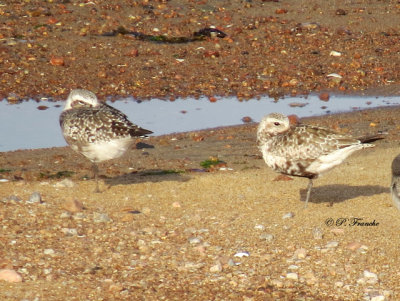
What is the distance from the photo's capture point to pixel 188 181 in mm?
11320

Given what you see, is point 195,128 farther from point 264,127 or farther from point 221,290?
point 221,290

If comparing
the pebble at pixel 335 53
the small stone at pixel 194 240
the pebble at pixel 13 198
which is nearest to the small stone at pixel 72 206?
the pebble at pixel 13 198

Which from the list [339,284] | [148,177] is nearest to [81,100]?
[148,177]

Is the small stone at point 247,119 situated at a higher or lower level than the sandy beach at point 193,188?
lower

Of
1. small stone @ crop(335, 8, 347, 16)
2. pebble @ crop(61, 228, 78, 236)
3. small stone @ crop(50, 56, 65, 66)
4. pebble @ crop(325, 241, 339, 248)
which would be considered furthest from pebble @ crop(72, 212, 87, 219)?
small stone @ crop(335, 8, 347, 16)

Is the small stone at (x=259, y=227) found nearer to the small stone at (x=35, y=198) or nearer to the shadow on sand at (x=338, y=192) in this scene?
the shadow on sand at (x=338, y=192)

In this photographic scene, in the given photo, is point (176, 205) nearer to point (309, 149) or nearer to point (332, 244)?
point (309, 149)

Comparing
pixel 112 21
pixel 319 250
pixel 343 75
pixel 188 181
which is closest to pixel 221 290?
pixel 319 250

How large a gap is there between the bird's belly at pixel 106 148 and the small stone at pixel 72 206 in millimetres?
1122

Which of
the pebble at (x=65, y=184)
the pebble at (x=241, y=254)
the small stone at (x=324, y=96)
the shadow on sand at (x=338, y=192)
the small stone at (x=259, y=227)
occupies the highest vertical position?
the pebble at (x=241, y=254)

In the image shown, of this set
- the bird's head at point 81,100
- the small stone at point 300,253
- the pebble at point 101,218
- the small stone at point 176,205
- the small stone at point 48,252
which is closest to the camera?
the small stone at point 48,252

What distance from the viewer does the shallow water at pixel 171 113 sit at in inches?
591

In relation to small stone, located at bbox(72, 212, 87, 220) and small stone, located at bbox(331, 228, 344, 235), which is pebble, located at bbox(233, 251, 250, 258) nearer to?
small stone, located at bbox(331, 228, 344, 235)

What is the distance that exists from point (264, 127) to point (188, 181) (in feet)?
5.56
